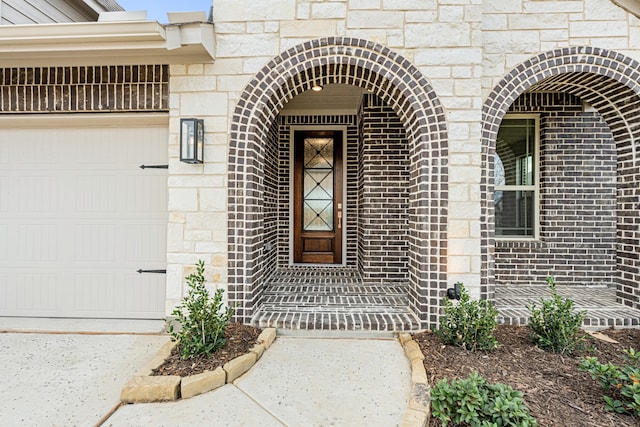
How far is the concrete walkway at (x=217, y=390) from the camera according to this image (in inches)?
71.4

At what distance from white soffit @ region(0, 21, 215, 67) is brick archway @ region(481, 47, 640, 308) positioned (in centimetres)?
269

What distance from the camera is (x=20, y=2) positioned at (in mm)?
3430

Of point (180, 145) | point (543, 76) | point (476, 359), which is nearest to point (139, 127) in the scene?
point (180, 145)

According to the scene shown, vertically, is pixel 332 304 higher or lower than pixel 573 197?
lower

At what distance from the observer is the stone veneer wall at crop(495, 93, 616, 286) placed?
4098mm

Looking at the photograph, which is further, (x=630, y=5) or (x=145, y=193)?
(x=145, y=193)

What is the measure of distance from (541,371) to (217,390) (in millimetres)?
2182

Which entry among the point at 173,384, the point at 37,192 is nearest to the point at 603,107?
the point at 173,384

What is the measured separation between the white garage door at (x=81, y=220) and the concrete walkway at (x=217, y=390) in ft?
1.24

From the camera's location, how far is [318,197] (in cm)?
515

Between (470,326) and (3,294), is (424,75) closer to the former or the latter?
(470,326)

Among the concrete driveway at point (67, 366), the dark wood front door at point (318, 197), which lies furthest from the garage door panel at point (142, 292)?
the dark wood front door at point (318, 197)

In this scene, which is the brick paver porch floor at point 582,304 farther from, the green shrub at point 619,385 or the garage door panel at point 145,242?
the garage door panel at point 145,242

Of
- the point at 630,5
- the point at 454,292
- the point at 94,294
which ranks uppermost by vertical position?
the point at 630,5
